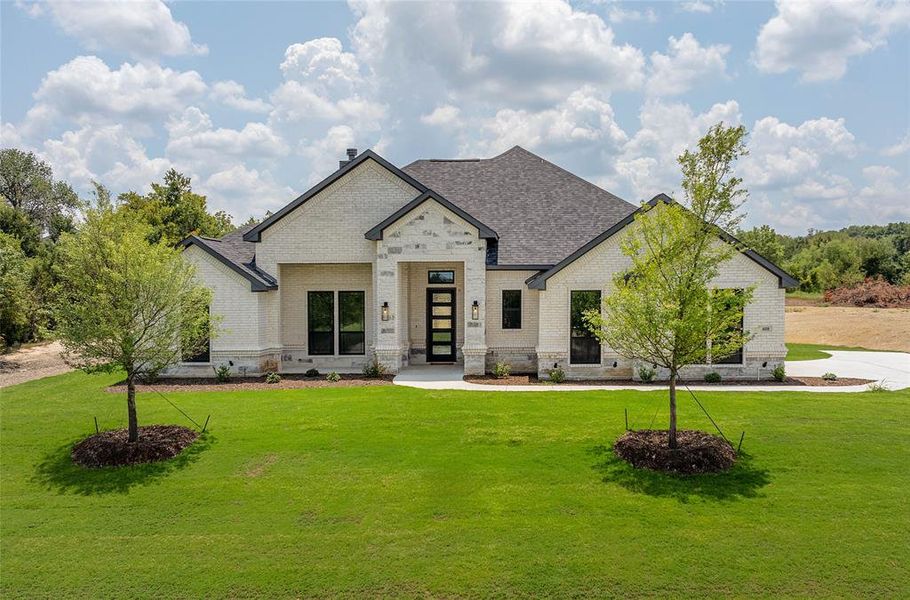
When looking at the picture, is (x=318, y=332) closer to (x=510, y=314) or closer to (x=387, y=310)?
(x=387, y=310)

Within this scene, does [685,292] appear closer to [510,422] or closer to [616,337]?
[616,337]

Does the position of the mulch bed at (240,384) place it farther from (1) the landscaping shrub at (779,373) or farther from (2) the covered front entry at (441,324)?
(1) the landscaping shrub at (779,373)

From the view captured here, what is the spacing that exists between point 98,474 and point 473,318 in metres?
11.1

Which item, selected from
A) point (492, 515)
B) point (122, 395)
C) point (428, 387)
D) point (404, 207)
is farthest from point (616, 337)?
point (122, 395)

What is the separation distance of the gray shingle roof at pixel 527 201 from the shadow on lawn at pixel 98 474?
11.5 m

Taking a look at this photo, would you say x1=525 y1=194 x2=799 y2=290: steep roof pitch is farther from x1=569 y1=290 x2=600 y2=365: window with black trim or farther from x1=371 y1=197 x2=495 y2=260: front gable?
x1=371 y1=197 x2=495 y2=260: front gable

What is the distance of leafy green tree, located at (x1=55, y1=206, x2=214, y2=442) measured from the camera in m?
9.48

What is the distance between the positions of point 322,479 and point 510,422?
441 cm

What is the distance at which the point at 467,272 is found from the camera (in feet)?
57.6

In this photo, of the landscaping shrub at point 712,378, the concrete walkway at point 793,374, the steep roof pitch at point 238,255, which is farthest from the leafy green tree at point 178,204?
the landscaping shrub at point 712,378

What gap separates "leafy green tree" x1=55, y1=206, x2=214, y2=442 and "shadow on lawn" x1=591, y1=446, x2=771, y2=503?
8526 mm

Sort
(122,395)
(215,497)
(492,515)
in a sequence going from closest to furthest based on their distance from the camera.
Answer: (492,515) < (215,497) < (122,395)

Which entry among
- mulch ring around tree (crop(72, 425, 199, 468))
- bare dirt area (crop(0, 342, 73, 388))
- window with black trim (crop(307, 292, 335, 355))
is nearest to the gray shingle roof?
window with black trim (crop(307, 292, 335, 355))

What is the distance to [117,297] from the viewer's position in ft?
31.5
